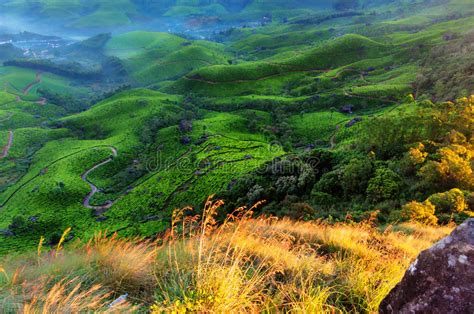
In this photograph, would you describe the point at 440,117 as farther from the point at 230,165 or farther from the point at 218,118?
the point at 218,118

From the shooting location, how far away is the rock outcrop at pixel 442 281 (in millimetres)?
2648

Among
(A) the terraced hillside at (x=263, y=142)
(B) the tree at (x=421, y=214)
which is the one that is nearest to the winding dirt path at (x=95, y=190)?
(A) the terraced hillside at (x=263, y=142)

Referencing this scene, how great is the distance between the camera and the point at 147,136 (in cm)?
8606

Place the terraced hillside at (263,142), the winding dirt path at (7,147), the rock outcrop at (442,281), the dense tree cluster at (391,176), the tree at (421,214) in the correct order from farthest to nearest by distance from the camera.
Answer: the winding dirt path at (7,147) → the terraced hillside at (263,142) → the dense tree cluster at (391,176) → the tree at (421,214) → the rock outcrop at (442,281)

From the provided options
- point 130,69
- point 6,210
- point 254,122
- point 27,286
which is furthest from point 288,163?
point 130,69

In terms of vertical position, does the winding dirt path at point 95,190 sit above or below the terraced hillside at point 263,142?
below

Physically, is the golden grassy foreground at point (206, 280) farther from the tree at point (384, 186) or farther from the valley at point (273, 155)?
the tree at point (384, 186)

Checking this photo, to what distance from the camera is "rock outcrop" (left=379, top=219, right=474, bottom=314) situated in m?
2.65

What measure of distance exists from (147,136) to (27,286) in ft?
280

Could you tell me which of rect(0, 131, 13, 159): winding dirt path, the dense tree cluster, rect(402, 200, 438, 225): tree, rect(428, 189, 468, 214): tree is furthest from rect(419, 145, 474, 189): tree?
rect(0, 131, 13, 159): winding dirt path

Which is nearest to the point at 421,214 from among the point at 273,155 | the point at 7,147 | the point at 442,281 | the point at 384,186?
the point at 384,186

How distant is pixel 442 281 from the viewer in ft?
9.23

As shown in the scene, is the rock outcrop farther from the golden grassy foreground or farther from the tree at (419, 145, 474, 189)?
the tree at (419, 145, 474, 189)

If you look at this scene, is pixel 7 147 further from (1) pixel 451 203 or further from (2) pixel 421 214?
(1) pixel 451 203
